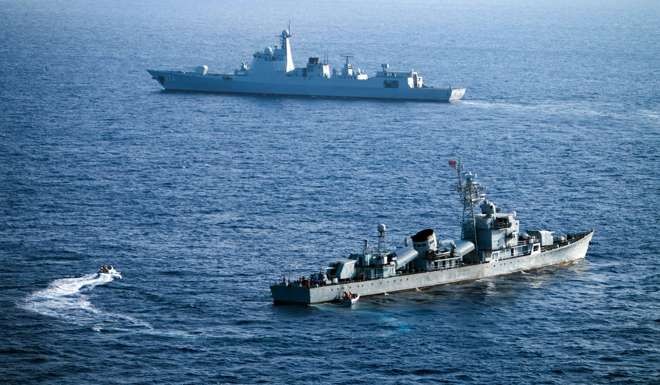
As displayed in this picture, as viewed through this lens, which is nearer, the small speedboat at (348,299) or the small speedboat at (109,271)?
the small speedboat at (348,299)

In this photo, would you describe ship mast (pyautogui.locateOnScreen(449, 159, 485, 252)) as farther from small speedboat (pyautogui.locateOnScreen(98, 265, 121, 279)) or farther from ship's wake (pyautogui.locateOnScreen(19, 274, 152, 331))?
ship's wake (pyautogui.locateOnScreen(19, 274, 152, 331))

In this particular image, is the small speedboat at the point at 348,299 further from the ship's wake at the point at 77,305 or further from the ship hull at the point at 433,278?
the ship's wake at the point at 77,305

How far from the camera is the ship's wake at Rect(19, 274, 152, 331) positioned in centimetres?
10481

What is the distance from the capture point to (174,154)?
582 ft

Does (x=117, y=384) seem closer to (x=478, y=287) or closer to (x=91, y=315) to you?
(x=91, y=315)

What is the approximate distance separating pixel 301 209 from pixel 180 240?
62.1ft

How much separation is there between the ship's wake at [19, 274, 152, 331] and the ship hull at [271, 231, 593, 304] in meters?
14.5

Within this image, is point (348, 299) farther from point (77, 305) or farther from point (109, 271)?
point (77, 305)

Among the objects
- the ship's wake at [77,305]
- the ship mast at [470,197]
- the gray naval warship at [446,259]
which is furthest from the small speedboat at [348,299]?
the ship's wake at [77,305]

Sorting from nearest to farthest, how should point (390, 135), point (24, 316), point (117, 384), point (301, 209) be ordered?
point (117, 384) → point (24, 316) → point (301, 209) → point (390, 135)

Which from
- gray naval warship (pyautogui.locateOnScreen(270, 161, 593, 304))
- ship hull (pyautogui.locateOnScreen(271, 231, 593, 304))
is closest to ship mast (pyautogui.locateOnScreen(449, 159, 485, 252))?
gray naval warship (pyautogui.locateOnScreen(270, 161, 593, 304))

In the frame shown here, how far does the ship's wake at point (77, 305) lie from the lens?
10481cm

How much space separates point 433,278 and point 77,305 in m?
34.0

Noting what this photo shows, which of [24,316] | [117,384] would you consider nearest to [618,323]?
[117,384]
